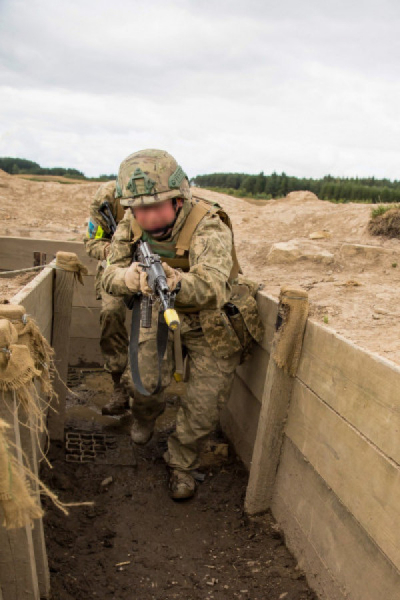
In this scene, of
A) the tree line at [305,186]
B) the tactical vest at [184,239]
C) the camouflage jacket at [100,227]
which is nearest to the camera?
the tactical vest at [184,239]

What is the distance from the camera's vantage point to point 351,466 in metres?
2.44

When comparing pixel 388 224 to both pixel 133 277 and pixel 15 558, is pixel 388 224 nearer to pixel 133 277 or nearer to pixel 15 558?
pixel 133 277

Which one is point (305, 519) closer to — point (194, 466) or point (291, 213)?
point (194, 466)

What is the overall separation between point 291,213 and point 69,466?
586 cm

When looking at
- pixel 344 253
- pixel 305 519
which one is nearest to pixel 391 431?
pixel 305 519

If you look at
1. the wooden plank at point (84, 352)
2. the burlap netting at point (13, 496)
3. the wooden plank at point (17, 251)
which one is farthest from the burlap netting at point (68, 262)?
the burlap netting at point (13, 496)

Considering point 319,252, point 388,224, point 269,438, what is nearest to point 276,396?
point 269,438

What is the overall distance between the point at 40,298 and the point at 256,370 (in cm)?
162

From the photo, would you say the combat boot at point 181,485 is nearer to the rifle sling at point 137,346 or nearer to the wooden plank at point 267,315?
the rifle sling at point 137,346

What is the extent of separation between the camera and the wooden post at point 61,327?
159 inches

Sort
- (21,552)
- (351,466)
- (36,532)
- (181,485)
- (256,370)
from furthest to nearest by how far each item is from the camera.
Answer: (256,370)
(181,485)
(36,532)
(351,466)
(21,552)

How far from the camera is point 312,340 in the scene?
9.75 ft

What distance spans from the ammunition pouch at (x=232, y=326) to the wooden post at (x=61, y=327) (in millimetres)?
1075

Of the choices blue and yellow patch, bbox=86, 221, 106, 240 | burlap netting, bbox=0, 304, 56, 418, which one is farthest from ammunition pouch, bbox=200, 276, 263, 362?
blue and yellow patch, bbox=86, 221, 106, 240
